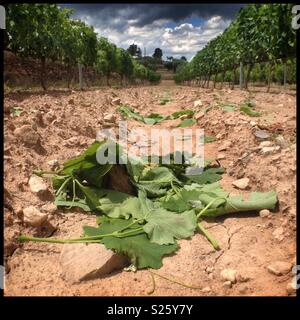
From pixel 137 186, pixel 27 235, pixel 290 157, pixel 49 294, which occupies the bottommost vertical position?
pixel 49 294

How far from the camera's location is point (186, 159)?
4.81 metres

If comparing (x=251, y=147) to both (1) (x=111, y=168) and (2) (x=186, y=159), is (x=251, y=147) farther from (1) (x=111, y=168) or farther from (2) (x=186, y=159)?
(1) (x=111, y=168)

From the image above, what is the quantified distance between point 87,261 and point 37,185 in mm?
1295

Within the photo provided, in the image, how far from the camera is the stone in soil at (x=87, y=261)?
2.84m

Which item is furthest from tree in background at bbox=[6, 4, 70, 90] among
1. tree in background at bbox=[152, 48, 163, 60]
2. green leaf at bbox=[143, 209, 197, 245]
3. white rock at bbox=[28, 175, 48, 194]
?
tree in background at bbox=[152, 48, 163, 60]

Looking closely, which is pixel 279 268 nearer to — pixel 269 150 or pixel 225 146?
pixel 269 150

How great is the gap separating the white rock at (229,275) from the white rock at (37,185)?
1.91 metres

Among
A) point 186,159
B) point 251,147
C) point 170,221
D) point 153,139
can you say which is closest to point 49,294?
point 170,221

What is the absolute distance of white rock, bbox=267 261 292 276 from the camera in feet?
9.18

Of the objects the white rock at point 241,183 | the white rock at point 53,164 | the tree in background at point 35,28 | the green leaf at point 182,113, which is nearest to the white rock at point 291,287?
the white rock at point 241,183

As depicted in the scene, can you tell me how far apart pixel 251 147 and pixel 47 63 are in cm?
2994

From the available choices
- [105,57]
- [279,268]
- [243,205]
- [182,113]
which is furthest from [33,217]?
[105,57]

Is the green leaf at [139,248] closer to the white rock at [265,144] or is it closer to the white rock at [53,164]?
the white rock at [53,164]

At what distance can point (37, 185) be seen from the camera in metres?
3.93
